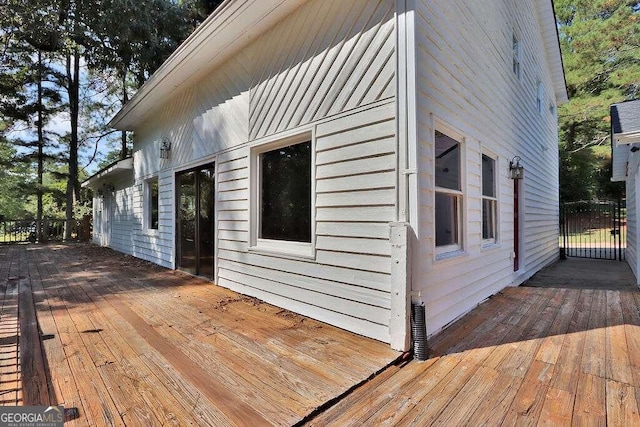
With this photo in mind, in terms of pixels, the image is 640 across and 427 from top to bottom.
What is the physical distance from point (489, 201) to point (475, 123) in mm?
1209

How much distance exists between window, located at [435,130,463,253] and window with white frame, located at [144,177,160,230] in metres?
6.24

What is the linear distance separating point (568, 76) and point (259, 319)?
18.2 m

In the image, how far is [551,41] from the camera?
797cm

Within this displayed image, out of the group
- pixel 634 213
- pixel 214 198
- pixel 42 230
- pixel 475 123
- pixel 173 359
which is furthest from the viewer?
pixel 42 230

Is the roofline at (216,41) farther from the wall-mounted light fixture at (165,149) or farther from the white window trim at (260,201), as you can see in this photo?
the white window trim at (260,201)

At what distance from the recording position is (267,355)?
8.34ft

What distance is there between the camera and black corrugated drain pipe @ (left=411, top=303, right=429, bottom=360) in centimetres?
250

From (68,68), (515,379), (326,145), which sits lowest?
(515,379)

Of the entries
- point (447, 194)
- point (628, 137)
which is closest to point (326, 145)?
point (447, 194)

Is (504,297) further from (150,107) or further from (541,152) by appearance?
(150,107)

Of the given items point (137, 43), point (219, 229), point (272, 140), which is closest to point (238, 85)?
point (272, 140)

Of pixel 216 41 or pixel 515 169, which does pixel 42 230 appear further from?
pixel 515 169

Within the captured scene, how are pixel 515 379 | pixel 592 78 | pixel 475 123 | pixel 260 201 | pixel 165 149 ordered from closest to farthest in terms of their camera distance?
pixel 515 379
pixel 475 123
pixel 260 201
pixel 165 149
pixel 592 78

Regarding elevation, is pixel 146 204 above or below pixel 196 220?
above
